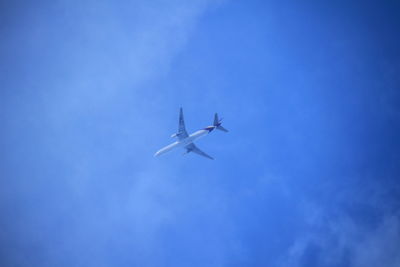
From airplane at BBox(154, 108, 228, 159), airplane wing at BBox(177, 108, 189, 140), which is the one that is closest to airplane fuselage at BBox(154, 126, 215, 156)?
airplane at BBox(154, 108, 228, 159)

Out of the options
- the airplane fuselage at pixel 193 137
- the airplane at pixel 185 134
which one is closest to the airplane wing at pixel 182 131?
the airplane at pixel 185 134

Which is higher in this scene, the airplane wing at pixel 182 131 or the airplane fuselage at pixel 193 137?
the airplane wing at pixel 182 131

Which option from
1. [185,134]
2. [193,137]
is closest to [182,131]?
[185,134]

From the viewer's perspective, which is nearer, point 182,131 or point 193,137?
point 193,137

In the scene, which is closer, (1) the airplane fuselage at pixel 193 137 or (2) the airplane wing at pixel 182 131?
(1) the airplane fuselage at pixel 193 137

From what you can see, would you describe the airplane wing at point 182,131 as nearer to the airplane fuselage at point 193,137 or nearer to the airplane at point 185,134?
the airplane at point 185,134

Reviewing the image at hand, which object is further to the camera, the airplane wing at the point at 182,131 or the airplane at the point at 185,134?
the airplane wing at the point at 182,131

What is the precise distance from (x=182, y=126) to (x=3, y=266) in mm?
46603

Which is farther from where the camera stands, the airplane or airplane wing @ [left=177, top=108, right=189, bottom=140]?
airplane wing @ [left=177, top=108, right=189, bottom=140]

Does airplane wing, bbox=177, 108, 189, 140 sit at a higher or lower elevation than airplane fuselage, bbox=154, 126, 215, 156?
higher

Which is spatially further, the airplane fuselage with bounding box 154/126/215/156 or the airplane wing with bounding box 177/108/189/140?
the airplane wing with bounding box 177/108/189/140

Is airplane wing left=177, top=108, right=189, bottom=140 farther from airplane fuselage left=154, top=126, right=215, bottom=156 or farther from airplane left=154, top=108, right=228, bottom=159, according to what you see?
airplane fuselage left=154, top=126, right=215, bottom=156

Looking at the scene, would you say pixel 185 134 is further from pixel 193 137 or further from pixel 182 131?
pixel 193 137

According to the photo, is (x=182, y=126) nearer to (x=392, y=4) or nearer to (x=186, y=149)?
(x=186, y=149)
